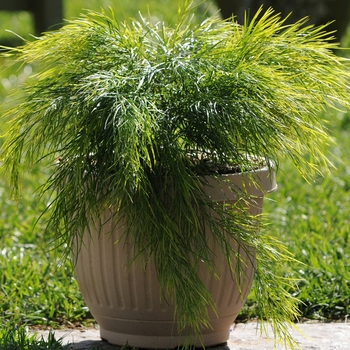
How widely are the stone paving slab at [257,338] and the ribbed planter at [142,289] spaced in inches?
4.0

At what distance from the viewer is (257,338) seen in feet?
9.59

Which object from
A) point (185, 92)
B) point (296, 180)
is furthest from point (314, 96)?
point (296, 180)

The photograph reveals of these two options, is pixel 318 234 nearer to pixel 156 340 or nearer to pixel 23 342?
pixel 156 340

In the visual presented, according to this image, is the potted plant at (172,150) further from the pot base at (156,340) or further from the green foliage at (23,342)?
the green foliage at (23,342)

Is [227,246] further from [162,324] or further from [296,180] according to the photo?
[296,180]

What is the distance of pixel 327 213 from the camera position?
14.6ft

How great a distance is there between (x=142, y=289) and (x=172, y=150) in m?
0.54

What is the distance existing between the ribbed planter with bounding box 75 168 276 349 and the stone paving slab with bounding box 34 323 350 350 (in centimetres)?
10

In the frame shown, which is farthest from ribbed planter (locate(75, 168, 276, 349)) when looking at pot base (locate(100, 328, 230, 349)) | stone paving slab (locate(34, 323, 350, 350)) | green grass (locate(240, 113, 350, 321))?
green grass (locate(240, 113, 350, 321))

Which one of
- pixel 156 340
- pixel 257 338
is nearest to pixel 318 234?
pixel 257 338

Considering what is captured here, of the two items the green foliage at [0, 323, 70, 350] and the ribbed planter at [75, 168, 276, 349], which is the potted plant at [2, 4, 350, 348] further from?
the green foliage at [0, 323, 70, 350]

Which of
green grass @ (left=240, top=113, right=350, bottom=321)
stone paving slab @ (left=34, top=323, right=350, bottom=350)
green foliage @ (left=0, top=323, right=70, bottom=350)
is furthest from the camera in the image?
green grass @ (left=240, top=113, right=350, bottom=321)

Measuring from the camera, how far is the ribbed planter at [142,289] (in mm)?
2621

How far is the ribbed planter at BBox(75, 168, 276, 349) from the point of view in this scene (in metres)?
2.62
